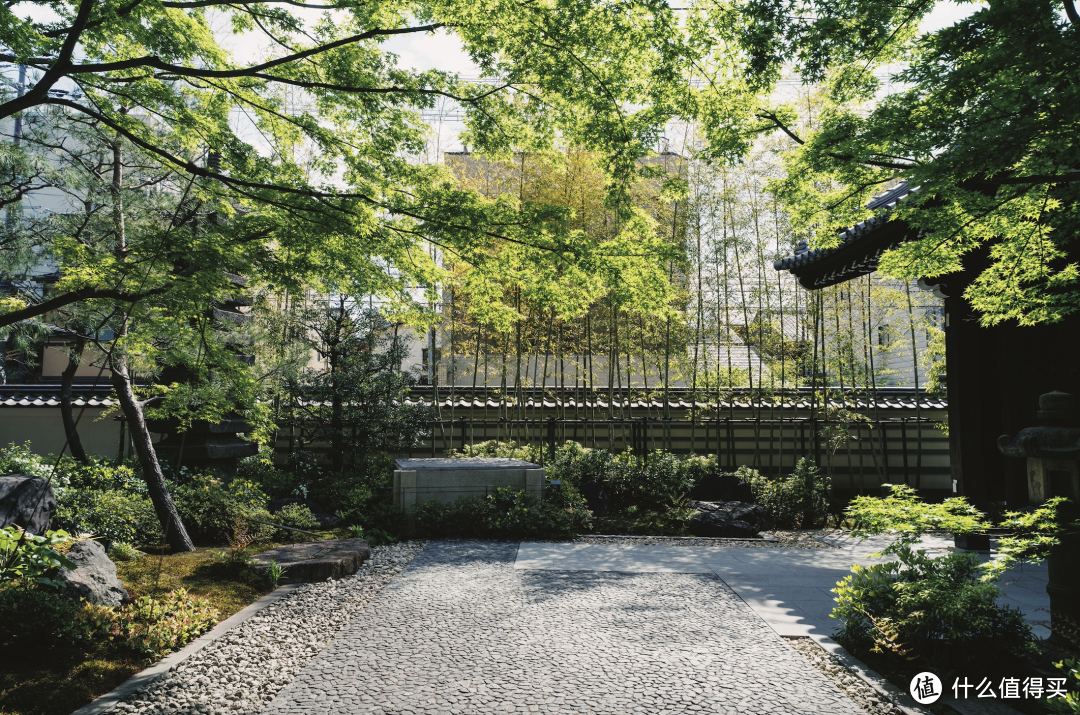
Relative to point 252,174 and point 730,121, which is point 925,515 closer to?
point 730,121

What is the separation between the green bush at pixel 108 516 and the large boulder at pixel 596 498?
15.5ft

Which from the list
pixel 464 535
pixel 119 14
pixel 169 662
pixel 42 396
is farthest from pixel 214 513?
pixel 42 396

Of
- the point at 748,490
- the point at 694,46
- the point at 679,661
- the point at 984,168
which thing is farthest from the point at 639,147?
the point at 748,490

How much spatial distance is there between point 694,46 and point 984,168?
1.99m

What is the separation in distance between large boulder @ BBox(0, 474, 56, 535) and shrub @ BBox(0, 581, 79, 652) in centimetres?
167

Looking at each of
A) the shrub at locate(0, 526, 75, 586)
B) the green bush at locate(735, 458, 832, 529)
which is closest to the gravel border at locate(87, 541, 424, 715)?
the shrub at locate(0, 526, 75, 586)

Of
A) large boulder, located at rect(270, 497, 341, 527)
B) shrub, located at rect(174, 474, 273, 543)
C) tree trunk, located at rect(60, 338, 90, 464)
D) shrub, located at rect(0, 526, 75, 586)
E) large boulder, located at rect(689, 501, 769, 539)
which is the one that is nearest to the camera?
shrub, located at rect(0, 526, 75, 586)

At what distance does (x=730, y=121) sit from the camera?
4480 mm

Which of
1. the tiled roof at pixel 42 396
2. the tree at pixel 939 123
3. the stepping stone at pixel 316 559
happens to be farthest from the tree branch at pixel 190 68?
the tiled roof at pixel 42 396

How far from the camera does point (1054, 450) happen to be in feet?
9.85

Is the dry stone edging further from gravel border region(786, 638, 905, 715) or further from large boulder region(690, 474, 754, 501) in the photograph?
A: large boulder region(690, 474, 754, 501)

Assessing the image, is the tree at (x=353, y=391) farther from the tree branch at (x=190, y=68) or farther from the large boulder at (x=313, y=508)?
the tree branch at (x=190, y=68)

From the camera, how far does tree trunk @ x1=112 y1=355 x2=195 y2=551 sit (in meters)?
5.37

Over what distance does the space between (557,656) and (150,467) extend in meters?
4.20
